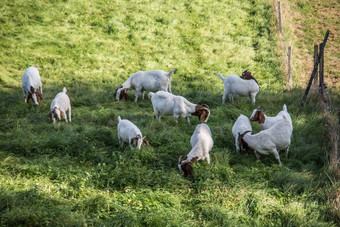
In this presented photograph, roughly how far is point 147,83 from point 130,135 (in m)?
4.65

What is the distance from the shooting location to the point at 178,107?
31.1 ft

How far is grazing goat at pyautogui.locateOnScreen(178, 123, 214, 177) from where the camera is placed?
6.81 metres

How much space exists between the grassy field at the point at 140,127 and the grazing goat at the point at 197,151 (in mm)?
182

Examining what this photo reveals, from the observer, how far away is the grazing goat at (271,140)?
760cm

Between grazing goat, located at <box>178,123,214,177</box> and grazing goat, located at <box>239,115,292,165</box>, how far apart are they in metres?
0.94

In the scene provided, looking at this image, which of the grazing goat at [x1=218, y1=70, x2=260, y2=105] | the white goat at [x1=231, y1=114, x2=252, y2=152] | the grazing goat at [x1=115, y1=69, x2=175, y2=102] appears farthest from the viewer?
the grazing goat at [x1=115, y1=69, x2=175, y2=102]

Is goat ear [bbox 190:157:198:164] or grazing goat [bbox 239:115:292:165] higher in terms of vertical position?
grazing goat [bbox 239:115:292:165]

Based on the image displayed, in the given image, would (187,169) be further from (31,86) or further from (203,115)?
(31,86)

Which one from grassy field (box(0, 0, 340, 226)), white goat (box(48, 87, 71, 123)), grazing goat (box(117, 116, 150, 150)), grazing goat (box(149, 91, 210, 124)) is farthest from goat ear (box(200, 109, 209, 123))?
white goat (box(48, 87, 71, 123))

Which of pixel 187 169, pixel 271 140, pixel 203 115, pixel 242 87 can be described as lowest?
pixel 187 169

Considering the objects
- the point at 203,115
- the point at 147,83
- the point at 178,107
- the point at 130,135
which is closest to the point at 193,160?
the point at 130,135

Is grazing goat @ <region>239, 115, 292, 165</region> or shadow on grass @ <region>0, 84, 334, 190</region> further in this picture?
grazing goat @ <region>239, 115, 292, 165</region>

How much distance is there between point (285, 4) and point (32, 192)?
21.6m

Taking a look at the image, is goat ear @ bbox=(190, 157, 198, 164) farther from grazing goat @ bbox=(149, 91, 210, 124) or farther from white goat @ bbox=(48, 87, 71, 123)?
white goat @ bbox=(48, 87, 71, 123)
